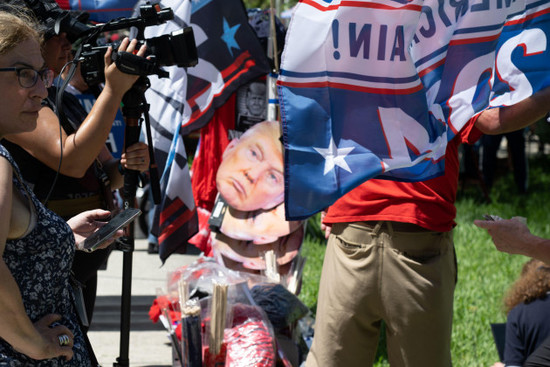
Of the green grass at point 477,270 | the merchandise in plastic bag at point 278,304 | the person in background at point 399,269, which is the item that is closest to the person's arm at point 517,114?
the person in background at point 399,269

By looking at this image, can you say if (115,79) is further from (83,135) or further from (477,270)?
(477,270)

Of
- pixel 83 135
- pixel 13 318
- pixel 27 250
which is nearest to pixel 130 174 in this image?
pixel 83 135

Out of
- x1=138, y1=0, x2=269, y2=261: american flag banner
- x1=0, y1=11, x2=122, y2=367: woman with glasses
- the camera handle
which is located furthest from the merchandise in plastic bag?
x1=0, y1=11, x2=122, y2=367: woman with glasses

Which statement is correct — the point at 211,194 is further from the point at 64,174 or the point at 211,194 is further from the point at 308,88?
the point at 308,88

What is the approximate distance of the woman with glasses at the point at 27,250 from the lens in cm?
172

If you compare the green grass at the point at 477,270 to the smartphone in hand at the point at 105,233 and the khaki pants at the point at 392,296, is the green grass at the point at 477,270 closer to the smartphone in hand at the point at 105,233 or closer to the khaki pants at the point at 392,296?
the khaki pants at the point at 392,296

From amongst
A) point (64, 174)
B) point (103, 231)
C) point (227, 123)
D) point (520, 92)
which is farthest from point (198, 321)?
point (227, 123)

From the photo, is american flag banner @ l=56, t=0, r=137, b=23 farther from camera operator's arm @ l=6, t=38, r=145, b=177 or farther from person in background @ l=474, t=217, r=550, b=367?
person in background @ l=474, t=217, r=550, b=367

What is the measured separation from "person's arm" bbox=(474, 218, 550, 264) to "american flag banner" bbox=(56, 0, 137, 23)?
2.33 m

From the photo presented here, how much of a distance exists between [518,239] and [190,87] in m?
2.73

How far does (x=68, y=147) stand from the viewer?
2.69 meters

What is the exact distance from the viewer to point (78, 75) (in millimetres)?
3430

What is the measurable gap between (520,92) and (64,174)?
166 cm

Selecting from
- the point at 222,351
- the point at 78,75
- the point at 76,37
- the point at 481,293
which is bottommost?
the point at 481,293
